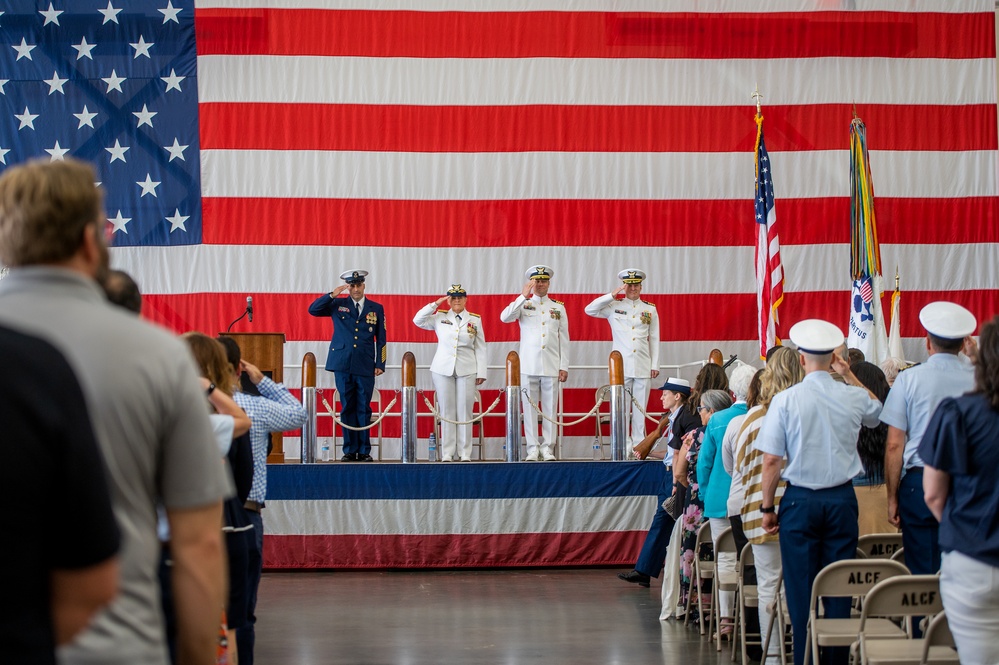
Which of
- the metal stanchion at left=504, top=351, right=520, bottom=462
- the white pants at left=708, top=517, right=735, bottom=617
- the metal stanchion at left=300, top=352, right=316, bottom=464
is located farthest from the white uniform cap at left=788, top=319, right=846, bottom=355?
the metal stanchion at left=300, top=352, right=316, bottom=464

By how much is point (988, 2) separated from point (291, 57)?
5848 mm

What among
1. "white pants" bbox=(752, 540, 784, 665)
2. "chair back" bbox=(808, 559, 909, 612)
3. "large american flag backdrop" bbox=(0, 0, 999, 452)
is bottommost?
"white pants" bbox=(752, 540, 784, 665)

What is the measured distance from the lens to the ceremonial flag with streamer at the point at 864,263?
7.87m

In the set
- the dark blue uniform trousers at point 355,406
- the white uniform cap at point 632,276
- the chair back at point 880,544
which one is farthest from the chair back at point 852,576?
the white uniform cap at point 632,276

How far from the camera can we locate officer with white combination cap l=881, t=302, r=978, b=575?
11.0ft

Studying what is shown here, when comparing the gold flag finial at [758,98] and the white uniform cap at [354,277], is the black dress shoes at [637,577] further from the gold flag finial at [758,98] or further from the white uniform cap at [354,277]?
the gold flag finial at [758,98]

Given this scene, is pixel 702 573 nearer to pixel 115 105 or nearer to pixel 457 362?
pixel 457 362

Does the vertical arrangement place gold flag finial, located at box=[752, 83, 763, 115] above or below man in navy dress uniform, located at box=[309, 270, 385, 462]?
above

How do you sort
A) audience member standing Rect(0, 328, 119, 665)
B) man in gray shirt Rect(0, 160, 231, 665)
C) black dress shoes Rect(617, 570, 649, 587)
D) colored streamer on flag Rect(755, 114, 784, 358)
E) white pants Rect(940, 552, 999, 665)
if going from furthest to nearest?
colored streamer on flag Rect(755, 114, 784, 358)
black dress shoes Rect(617, 570, 649, 587)
white pants Rect(940, 552, 999, 665)
man in gray shirt Rect(0, 160, 231, 665)
audience member standing Rect(0, 328, 119, 665)

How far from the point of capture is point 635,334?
315 inches

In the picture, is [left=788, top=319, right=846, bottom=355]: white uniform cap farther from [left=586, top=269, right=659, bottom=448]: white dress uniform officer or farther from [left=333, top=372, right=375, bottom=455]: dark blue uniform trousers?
[left=333, top=372, right=375, bottom=455]: dark blue uniform trousers

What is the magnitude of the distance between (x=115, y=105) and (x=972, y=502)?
7873mm

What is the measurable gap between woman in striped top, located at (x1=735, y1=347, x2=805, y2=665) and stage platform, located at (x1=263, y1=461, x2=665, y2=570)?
121 inches

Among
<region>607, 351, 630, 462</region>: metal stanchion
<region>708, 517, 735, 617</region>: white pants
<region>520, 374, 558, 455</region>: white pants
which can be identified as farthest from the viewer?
<region>520, 374, 558, 455</region>: white pants
